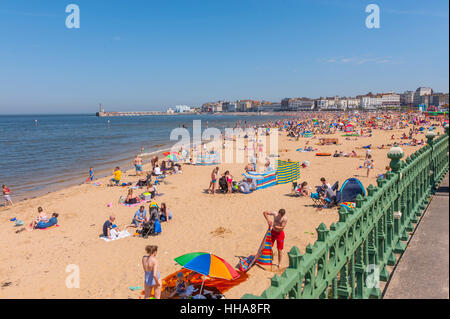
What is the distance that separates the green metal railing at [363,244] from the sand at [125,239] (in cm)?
313

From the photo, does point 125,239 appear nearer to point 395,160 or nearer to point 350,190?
point 350,190

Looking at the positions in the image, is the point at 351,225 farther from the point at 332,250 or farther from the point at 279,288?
the point at 279,288

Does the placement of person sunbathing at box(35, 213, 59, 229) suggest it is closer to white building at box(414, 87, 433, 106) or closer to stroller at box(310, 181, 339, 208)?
stroller at box(310, 181, 339, 208)

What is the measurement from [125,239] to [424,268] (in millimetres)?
8429

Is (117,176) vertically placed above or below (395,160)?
below

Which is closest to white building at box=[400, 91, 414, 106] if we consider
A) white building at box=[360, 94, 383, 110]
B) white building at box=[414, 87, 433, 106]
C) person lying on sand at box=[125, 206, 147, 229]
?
white building at box=[414, 87, 433, 106]

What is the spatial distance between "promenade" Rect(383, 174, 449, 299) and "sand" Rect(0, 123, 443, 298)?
3.92m

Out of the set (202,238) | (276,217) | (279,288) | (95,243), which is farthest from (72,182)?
(279,288)

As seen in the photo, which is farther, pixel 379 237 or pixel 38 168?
A: pixel 38 168

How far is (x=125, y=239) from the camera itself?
9.56 meters

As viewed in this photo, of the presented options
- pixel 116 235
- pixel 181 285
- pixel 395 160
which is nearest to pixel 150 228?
pixel 116 235

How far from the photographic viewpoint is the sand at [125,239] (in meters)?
7.18

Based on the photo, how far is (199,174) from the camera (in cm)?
1919
